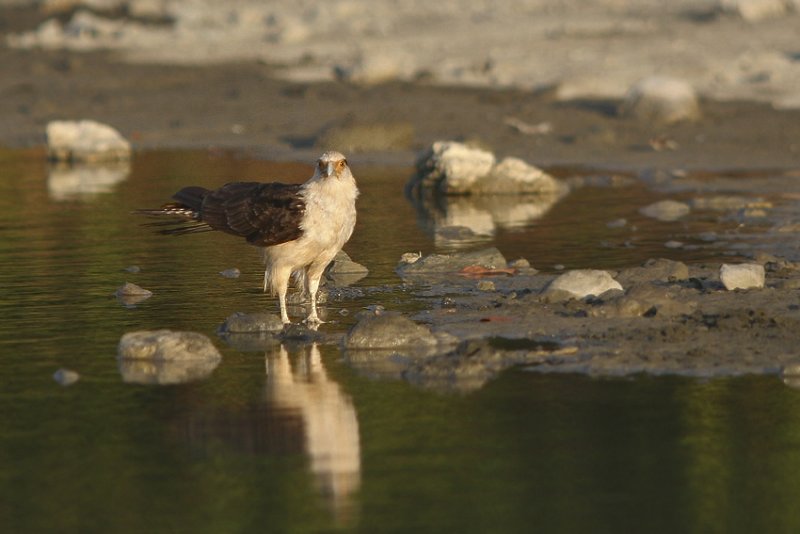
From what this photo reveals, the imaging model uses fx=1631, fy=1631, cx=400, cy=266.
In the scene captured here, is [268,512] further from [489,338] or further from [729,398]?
[489,338]

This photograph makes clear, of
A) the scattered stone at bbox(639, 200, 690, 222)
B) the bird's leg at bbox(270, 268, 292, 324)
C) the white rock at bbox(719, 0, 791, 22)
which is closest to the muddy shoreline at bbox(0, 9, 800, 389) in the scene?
the bird's leg at bbox(270, 268, 292, 324)

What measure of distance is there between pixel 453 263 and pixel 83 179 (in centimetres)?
972

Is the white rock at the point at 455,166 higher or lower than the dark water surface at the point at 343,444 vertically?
higher

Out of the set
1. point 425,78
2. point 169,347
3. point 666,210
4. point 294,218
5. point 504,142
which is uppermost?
point 425,78

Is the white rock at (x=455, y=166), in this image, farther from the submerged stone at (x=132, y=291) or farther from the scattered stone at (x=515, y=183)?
the submerged stone at (x=132, y=291)

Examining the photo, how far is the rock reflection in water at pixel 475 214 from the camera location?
15188 millimetres

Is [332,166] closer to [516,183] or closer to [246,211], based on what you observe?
[246,211]

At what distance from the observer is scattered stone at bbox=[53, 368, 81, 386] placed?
8875 millimetres

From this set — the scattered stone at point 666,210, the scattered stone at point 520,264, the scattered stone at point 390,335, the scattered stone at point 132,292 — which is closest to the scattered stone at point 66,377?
the scattered stone at point 390,335

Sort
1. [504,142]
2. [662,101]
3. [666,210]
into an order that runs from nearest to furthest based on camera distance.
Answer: [666,210]
[504,142]
[662,101]

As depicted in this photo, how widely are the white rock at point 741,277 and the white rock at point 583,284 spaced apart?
0.71m

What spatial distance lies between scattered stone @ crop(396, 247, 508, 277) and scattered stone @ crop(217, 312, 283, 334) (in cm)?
232

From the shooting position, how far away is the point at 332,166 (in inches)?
403

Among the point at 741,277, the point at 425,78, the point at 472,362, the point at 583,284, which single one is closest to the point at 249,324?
the point at 472,362
